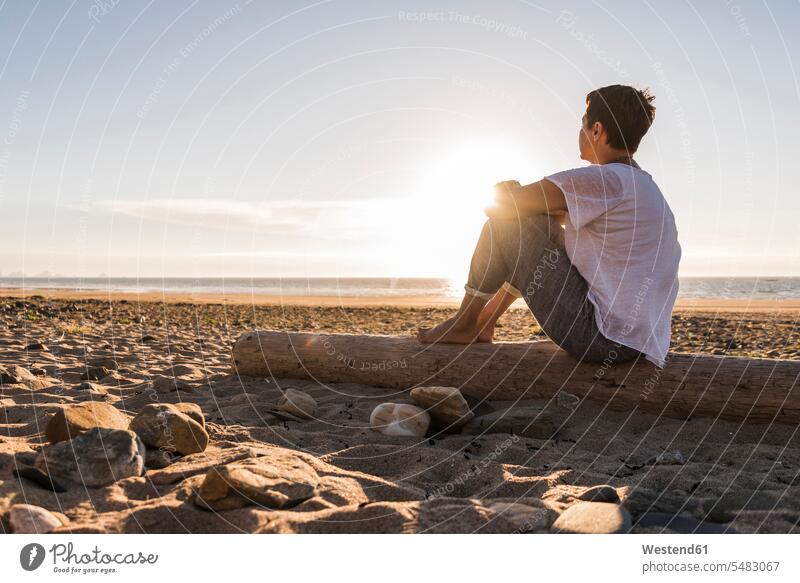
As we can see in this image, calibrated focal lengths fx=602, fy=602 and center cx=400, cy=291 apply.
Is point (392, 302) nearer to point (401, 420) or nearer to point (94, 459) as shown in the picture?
point (401, 420)

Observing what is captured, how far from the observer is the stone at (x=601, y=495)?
102 inches

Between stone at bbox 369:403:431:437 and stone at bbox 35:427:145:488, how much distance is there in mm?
1550

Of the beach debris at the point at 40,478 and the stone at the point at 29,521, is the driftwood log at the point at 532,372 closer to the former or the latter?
the beach debris at the point at 40,478

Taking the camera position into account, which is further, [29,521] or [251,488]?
[251,488]

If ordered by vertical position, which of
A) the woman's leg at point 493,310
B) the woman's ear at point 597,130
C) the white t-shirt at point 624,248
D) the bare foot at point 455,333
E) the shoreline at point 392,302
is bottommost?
the shoreline at point 392,302

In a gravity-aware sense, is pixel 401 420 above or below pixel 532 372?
below

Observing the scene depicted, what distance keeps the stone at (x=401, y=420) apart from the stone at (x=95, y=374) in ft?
8.64

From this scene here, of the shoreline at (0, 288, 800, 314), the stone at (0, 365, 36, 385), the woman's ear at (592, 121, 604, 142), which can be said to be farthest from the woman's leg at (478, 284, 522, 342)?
the shoreline at (0, 288, 800, 314)

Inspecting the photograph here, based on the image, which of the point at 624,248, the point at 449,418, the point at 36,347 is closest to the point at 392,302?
the point at 36,347

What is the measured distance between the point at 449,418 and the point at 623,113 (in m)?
2.26

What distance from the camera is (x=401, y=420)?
3.87 metres

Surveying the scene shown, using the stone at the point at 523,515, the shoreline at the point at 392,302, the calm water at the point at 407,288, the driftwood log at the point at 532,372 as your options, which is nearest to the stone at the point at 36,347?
the driftwood log at the point at 532,372

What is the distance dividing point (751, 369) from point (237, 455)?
10.6ft
